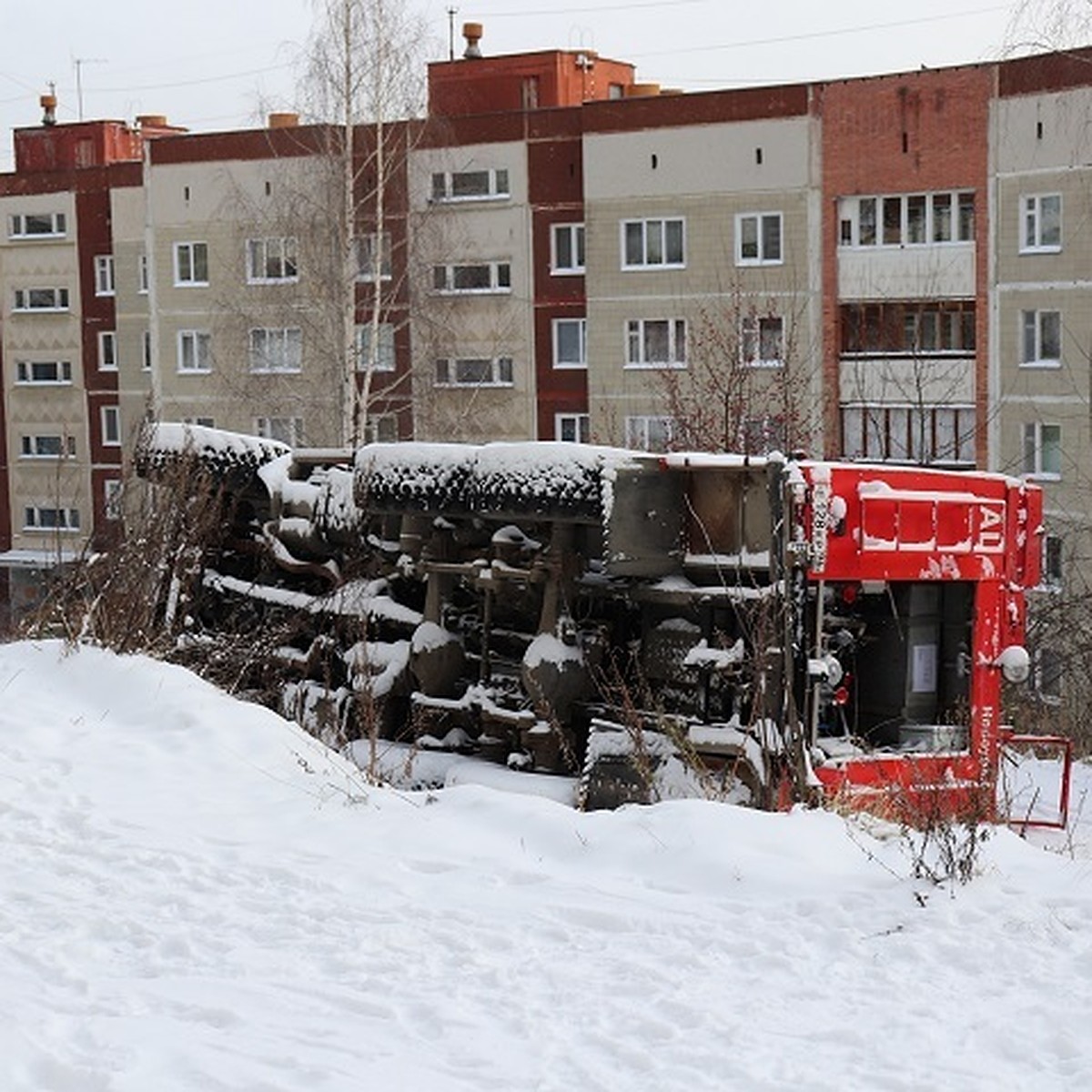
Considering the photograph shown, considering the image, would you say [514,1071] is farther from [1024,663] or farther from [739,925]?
[1024,663]

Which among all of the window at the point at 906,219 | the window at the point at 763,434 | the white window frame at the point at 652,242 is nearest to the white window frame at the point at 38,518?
the white window frame at the point at 652,242

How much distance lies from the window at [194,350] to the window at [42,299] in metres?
5.62

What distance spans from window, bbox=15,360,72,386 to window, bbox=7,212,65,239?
129 inches

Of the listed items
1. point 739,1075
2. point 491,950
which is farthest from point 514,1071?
point 491,950

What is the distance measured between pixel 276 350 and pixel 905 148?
1358 cm

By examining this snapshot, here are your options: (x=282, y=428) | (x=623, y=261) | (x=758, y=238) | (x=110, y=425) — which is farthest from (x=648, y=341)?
(x=110, y=425)

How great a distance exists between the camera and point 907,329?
35.9m

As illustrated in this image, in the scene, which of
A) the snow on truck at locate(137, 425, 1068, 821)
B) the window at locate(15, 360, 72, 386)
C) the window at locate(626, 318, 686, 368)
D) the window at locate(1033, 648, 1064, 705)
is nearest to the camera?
the snow on truck at locate(137, 425, 1068, 821)

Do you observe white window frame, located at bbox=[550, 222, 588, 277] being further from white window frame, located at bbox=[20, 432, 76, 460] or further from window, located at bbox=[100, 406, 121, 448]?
white window frame, located at bbox=[20, 432, 76, 460]

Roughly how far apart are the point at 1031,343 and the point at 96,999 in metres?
30.8

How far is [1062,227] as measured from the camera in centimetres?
3366

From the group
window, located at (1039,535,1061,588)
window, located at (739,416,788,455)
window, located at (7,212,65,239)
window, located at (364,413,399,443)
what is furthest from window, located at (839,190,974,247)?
window, located at (7,212,65,239)

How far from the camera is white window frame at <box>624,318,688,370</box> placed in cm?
3862

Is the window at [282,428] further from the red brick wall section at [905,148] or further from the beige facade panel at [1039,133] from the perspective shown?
the beige facade panel at [1039,133]
